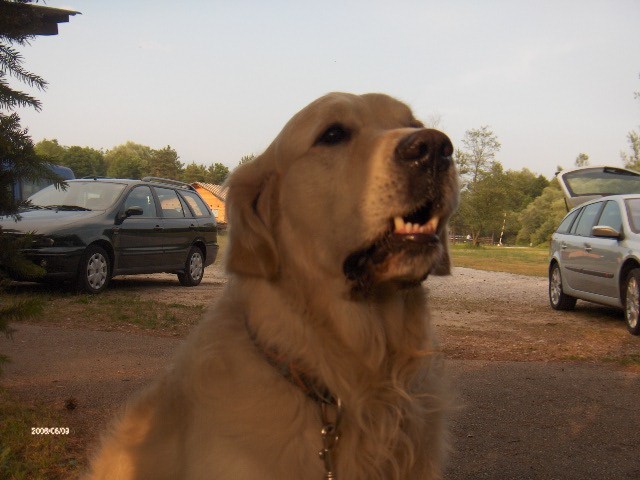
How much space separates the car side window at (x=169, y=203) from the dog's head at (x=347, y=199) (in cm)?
950

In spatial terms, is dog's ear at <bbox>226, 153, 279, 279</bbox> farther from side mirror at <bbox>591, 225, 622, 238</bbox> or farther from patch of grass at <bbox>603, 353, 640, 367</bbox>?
side mirror at <bbox>591, 225, 622, 238</bbox>

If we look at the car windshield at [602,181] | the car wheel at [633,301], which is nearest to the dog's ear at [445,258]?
the car wheel at [633,301]

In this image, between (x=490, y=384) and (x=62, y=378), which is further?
A: (x=490, y=384)

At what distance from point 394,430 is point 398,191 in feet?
2.87

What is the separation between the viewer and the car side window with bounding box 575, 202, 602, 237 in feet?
32.8

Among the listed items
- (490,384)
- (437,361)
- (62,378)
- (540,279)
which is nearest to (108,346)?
(62,378)

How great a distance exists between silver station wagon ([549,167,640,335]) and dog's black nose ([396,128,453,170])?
22.0ft

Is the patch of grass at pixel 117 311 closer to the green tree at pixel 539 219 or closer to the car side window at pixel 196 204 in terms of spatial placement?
the car side window at pixel 196 204

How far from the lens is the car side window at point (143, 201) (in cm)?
1117

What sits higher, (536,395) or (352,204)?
(352,204)

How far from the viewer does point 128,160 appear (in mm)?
77562

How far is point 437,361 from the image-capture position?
2693 mm

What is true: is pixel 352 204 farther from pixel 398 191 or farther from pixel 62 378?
pixel 62 378

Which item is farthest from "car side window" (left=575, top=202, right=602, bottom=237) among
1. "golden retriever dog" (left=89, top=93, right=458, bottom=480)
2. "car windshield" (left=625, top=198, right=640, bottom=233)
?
"golden retriever dog" (left=89, top=93, right=458, bottom=480)
